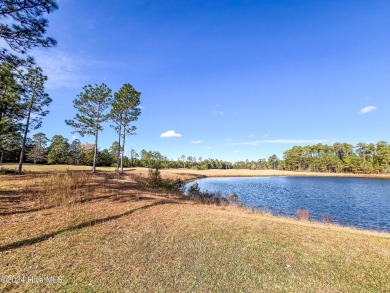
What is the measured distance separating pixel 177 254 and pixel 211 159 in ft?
425

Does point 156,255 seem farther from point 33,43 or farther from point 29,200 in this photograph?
point 33,43

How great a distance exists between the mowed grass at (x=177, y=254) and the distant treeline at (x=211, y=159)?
2590 cm

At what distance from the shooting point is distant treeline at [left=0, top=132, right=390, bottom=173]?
62.3m

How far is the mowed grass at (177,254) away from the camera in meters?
3.97

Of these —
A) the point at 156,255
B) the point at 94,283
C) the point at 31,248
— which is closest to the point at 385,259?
the point at 156,255

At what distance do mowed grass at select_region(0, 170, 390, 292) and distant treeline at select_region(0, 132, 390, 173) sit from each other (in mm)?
25904

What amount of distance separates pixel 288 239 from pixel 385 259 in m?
2.31

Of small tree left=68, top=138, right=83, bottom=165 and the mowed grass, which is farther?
small tree left=68, top=138, right=83, bottom=165

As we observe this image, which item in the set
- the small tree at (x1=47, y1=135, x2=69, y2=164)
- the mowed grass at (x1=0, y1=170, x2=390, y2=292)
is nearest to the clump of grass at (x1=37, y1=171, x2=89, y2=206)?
the mowed grass at (x1=0, y1=170, x2=390, y2=292)

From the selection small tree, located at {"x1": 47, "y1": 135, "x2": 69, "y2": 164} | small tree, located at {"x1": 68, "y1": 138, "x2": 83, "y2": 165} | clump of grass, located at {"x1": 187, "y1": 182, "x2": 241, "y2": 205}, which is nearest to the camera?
clump of grass, located at {"x1": 187, "y1": 182, "x2": 241, "y2": 205}

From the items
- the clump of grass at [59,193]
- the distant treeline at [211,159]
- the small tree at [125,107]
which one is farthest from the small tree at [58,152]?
the clump of grass at [59,193]

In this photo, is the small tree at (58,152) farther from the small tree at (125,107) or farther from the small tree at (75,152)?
the small tree at (125,107)

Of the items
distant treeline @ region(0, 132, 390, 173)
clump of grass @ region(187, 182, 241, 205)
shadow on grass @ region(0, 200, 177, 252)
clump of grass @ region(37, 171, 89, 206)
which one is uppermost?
distant treeline @ region(0, 132, 390, 173)

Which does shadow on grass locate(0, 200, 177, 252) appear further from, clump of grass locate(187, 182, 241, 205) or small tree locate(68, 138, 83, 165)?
small tree locate(68, 138, 83, 165)
